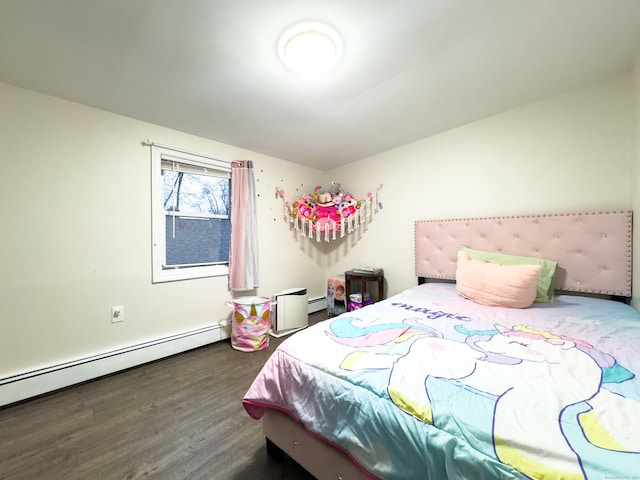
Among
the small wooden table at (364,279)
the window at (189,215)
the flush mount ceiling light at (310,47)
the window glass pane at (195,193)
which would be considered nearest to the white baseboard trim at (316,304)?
the small wooden table at (364,279)

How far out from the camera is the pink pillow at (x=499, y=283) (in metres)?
1.61

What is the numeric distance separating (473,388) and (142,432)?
5.60 feet

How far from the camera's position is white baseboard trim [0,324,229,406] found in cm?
159

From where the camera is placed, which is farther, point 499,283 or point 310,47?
point 499,283

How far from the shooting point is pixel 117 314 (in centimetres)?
198

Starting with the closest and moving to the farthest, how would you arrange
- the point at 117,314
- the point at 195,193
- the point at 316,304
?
1. the point at 117,314
2. the point at 195,193
3. the point at 316,304

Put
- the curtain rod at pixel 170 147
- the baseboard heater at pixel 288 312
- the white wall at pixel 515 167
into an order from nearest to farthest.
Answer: the white wall at pixel 515 167, the curtain rod at pixel 170 147, the baseboard heater at pixel 288 312

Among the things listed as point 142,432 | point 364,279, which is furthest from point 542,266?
point 142,432

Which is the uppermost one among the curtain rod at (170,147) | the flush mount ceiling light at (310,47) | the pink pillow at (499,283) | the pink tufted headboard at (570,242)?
the flush mount ceiling light at (310,47)

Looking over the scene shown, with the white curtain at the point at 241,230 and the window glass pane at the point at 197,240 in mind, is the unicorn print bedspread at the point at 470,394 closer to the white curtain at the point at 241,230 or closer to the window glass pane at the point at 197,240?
the white curtain at the point at 241,230

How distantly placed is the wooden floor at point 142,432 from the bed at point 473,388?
0.25m

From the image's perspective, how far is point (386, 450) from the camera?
749 millimetres

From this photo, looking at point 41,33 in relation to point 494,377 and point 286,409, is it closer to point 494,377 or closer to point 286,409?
point 286,409

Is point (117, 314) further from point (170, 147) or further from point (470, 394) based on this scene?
point (470, 394)
